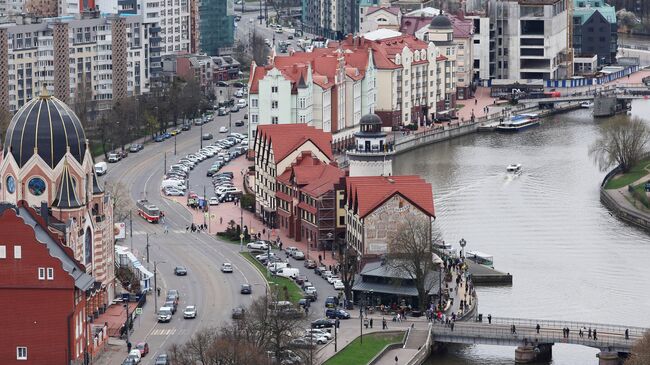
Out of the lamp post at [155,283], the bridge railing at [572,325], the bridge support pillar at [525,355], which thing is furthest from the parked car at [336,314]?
the bridge support pillar at [525,355]

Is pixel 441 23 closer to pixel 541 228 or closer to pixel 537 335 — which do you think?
pixel 541 228

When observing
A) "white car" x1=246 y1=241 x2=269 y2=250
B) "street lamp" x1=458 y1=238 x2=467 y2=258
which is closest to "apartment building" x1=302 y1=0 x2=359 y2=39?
"white car" x1=246 y1=241 x2=269 y2=250

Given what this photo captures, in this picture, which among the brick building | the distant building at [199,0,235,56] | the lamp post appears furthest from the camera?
the distant building at [199,0,235,56]

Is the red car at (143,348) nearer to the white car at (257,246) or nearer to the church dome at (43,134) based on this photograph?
the church dome at (43,134)

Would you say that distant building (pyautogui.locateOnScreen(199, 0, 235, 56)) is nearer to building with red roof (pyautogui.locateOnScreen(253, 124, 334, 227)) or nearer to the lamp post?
building with red roof (pyautogui.locateOnScreen(253, 124, 334, 227))

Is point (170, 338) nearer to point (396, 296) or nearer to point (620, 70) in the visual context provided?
point (396, 296)

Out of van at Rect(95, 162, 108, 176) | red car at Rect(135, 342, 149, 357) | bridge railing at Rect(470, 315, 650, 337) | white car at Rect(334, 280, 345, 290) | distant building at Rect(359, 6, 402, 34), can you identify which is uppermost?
distant building at Rect(359, 6, 402, 34)

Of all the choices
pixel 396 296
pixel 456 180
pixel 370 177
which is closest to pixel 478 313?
→ pixel 396 296
